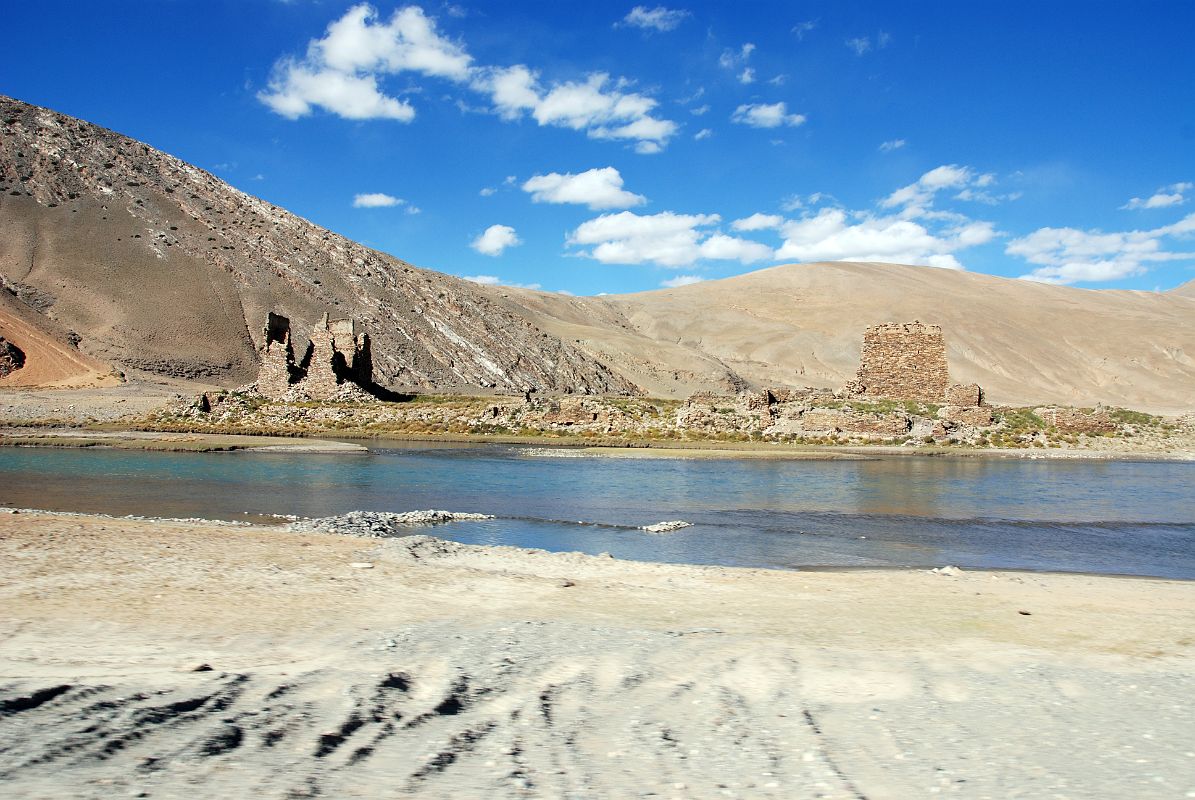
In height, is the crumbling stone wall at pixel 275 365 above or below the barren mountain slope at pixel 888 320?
below

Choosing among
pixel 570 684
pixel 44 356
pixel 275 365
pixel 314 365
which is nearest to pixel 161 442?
pixel 275 365

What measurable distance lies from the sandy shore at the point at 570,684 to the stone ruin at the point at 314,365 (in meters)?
33.2

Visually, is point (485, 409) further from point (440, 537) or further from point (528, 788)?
point (528, 788)

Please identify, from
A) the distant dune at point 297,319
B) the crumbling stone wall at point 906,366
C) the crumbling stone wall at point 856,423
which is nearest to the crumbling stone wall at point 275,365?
the distant dune at point 297,319

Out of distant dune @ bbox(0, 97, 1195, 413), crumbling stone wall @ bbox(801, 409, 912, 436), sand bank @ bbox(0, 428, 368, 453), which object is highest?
distant dune @ bbox(0, 97, 1195, 413)

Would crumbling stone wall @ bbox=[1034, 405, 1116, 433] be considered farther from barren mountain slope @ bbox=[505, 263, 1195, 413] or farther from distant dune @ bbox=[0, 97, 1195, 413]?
barren mountain slope @ bbox=[505, 263, 1195, 413]

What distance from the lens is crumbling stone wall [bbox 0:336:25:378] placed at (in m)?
44.5

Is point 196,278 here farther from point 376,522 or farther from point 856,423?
point 376,522

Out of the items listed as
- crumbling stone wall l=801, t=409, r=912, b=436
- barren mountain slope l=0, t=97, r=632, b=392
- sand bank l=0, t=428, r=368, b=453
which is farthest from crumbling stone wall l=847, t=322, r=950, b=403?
barren mountain slope l=0, t=97, r=632, b=392

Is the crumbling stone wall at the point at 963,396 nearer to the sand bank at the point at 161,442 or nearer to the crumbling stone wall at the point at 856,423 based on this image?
the crumbling stone wall at the point at 856,423

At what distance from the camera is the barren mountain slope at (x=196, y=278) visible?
54781 millimetres

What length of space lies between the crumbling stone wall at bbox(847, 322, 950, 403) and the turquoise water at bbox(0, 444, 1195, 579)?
26.8 ft

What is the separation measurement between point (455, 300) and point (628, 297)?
67718 millimetres

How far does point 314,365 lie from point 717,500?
29.4 m
